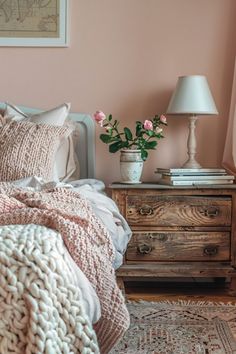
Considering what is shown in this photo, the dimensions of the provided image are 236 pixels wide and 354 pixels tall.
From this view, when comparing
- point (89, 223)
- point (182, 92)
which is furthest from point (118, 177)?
point (89, 223)

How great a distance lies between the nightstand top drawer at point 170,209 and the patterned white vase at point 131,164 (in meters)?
0.13

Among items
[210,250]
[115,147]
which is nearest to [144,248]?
[210,250]

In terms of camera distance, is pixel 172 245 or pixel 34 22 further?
pixel 34 22

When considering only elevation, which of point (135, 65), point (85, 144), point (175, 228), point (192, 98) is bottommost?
point (175, 228)

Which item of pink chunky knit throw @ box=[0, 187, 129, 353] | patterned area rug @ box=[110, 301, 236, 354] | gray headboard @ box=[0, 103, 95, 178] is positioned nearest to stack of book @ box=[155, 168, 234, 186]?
gray headboard @ box=[0, 103, 95, 178]

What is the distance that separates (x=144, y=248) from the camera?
2.52m

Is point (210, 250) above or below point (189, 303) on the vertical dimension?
above

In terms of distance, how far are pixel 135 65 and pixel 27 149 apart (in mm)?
981

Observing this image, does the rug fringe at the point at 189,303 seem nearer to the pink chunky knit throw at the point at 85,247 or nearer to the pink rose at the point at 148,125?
the pink rose at the point at 148,125

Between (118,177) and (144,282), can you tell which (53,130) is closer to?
(118,177)

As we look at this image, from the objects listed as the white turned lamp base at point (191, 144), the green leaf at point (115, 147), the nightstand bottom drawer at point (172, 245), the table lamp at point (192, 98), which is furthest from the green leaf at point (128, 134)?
the nightstand bottom drawer at point (172, 245)

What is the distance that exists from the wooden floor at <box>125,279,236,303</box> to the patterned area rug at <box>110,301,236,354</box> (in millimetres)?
117

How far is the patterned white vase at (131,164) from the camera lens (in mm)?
2580

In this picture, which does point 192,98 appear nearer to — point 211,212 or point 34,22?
point 211,212
